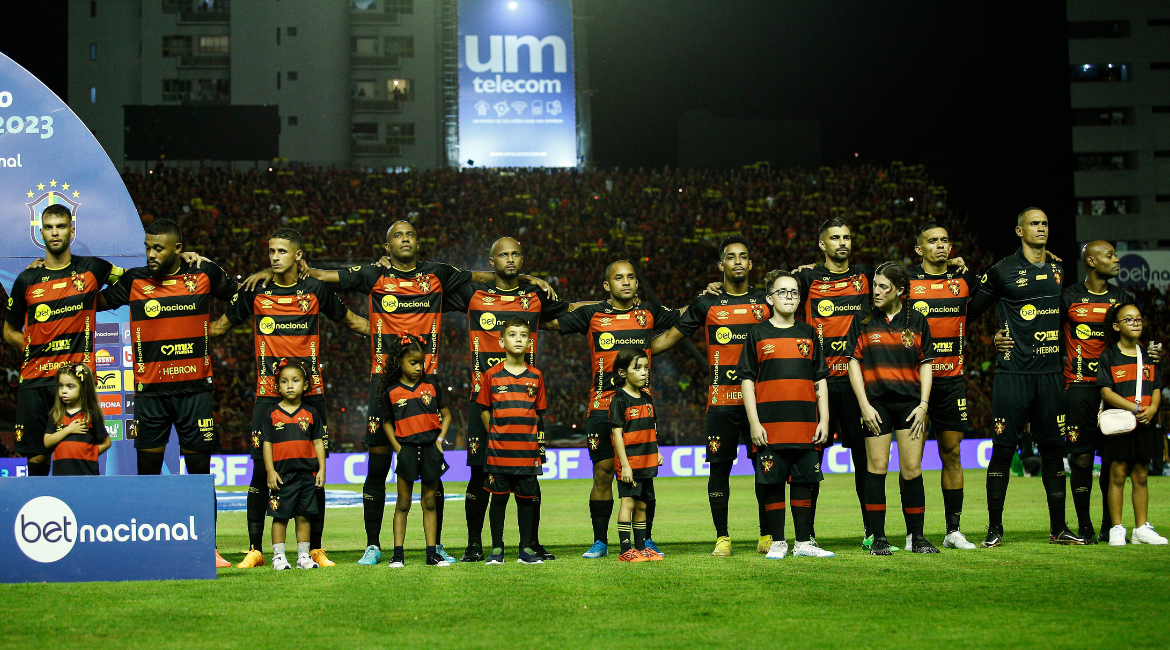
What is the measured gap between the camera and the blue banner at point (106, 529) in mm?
6754

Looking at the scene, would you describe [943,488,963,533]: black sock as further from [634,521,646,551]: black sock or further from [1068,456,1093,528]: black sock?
[634,521,646,551]: black sock

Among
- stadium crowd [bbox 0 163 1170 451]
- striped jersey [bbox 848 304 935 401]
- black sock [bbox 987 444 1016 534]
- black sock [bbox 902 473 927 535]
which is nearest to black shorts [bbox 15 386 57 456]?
striped jersey [bbox 848 304 935 401]

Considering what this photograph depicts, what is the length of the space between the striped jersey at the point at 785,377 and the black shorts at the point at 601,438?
1.16 meters

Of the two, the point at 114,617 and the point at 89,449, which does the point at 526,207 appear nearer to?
the point at 89,449

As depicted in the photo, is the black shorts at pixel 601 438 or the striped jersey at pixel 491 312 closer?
the black shorts at pixel 601 438

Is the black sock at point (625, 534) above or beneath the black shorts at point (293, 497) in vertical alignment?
beneath

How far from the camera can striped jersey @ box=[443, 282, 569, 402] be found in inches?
335

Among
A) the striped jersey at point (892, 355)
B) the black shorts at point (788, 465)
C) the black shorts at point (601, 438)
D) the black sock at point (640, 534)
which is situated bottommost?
the black sock at point (640, 534)

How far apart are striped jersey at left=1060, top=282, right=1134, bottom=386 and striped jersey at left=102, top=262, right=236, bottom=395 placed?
7144 mm

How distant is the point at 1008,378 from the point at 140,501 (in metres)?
6.86

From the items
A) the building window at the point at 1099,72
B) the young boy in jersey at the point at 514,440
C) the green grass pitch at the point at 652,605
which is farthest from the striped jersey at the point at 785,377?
the building window at the point at 1099,72

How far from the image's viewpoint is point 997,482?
27.8 ft

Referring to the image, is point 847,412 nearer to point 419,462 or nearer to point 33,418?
point 419,462

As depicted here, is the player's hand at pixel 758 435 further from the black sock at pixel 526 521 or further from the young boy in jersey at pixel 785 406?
the black sock at pixel 526 521
